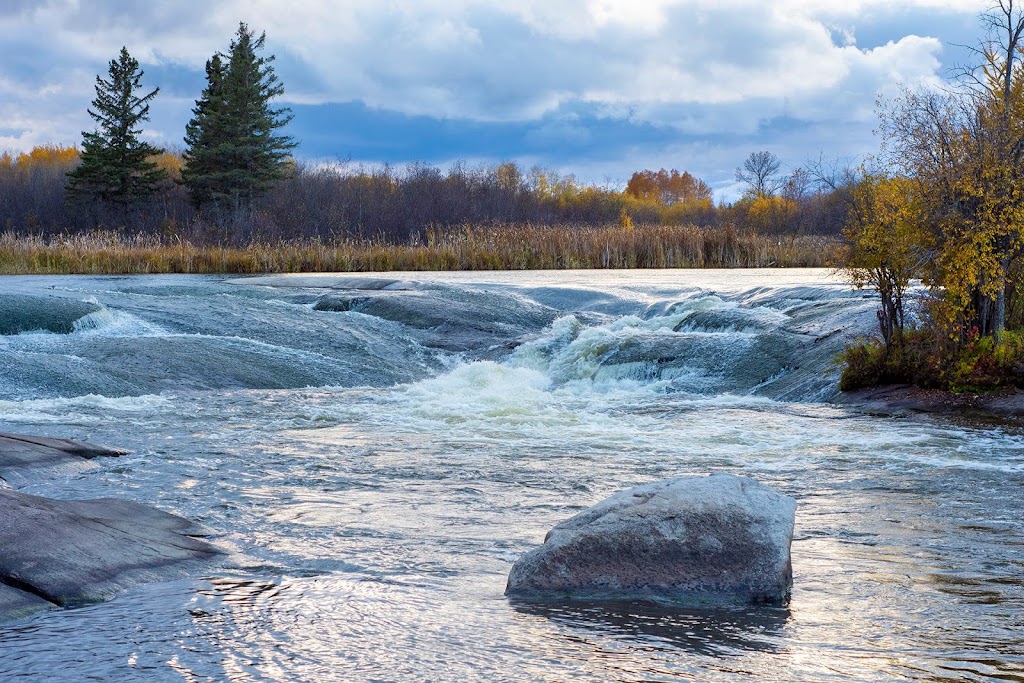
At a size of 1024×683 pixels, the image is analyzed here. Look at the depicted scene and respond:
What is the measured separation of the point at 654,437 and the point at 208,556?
4838 mm

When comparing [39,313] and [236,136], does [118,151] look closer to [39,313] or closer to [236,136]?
[236,136]

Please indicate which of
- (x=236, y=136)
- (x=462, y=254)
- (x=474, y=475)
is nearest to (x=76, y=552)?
(x=474, y=475)

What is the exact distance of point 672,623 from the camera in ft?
12.4

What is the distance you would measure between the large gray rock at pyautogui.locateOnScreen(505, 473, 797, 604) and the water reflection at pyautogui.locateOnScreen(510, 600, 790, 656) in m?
0.10

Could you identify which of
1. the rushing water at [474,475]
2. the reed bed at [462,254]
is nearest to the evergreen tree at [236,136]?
the reed bed at [462,254]

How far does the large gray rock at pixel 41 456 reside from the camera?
257 inches

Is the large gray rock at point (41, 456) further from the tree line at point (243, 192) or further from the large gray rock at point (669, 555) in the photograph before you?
the tree line at point (243, 192)

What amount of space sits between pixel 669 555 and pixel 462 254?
23811 millimetres

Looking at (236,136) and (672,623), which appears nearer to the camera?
(672,623)

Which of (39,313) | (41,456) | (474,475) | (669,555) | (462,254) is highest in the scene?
(462,254)

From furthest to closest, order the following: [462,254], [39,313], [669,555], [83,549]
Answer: [462,254] < [39,313] < [83,549] < [669,555]

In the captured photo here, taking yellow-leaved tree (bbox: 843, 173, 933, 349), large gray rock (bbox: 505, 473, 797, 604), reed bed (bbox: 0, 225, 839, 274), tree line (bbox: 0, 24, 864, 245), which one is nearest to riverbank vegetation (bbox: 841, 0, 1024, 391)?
yellow-leaved tree (bbox: 843, 173, 933, 349)

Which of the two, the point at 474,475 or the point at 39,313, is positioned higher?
the point at 39,313

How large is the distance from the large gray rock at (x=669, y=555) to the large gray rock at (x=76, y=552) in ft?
5.23
